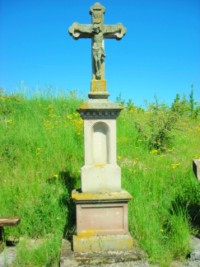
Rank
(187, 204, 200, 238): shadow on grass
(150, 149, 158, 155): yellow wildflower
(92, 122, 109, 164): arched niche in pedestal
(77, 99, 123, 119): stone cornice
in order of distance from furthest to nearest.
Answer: (150, 149, 158, 155): yellow wildflower → (187, 204, 200, 238): shadow on grass → (92, 122, 109, 164): arched niche in pedestal → (77, 99, 123, 119): stone cornice

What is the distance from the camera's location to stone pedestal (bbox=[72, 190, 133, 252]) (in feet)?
13.1

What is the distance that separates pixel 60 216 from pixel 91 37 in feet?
9.23

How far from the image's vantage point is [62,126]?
27.5 feet

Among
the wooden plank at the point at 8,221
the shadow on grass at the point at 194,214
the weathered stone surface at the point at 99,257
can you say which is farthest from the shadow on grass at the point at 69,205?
the shadow on grass at the point at 194,214

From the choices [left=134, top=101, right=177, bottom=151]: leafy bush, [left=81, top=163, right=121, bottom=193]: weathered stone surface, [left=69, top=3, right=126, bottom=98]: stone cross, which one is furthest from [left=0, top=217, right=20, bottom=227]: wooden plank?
[left=134, top=101, right=177, bottom=151]: leafy bush

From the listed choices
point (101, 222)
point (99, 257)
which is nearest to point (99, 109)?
point (101, 222)

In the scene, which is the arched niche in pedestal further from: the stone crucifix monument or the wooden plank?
the wooden plank

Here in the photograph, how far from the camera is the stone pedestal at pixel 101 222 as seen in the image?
13.1 ft

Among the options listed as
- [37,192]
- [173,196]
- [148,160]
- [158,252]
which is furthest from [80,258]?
[148,160]

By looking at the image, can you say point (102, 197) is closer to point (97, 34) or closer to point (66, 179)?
point (66, 179)

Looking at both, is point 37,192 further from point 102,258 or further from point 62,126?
point 62,126

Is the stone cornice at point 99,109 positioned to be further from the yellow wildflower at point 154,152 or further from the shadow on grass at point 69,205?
the yellow wildflower at point 154,152

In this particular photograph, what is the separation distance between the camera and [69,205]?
5152 millimetres

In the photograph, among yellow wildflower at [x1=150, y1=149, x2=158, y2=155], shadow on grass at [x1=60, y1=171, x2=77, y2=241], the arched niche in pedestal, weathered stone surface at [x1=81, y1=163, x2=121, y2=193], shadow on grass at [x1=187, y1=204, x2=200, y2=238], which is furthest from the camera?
yellow wildflower at [x1=150, y1=149, x2=158, y2=155]
